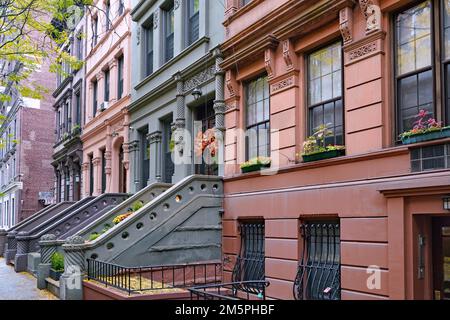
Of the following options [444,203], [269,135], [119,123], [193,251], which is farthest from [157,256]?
[119,123]

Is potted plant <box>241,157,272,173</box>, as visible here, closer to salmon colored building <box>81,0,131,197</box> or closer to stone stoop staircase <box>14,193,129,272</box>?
stone stoop staircase <box>14,193,129,272</box>

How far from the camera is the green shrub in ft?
43.3

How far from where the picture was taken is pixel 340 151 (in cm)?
905

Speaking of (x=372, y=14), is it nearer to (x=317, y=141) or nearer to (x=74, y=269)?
(x=317, y=141)

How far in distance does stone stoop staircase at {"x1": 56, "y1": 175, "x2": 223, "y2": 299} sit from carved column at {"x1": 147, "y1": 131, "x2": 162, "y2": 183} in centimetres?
477

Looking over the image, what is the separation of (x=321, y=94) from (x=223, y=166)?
12.6 ft

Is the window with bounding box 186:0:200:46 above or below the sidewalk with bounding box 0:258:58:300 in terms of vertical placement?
above

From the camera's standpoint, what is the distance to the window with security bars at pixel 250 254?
36.7 feet

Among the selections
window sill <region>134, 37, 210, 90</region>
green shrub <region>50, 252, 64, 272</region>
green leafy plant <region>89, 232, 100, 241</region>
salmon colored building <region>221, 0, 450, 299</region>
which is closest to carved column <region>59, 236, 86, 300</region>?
green leafy plant <region>89, 232, 100, 241</region>

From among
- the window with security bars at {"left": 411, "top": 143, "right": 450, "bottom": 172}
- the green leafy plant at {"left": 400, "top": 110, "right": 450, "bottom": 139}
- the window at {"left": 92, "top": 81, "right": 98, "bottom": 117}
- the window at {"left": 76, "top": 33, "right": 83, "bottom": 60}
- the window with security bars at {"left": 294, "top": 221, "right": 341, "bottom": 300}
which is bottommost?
the window with security bars at {"left": 294, "top": 221, "right": 341, "bottom": 300}

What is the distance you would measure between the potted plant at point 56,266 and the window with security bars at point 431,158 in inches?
374

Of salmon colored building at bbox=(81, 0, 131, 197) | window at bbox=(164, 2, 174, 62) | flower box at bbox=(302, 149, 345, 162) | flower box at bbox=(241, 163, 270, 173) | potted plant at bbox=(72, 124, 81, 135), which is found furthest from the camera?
potted plant at bbox=(72, 124, 81, 135)

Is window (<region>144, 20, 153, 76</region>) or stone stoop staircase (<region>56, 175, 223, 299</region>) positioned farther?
window (<region>144, 20, 153, 76</region>)
